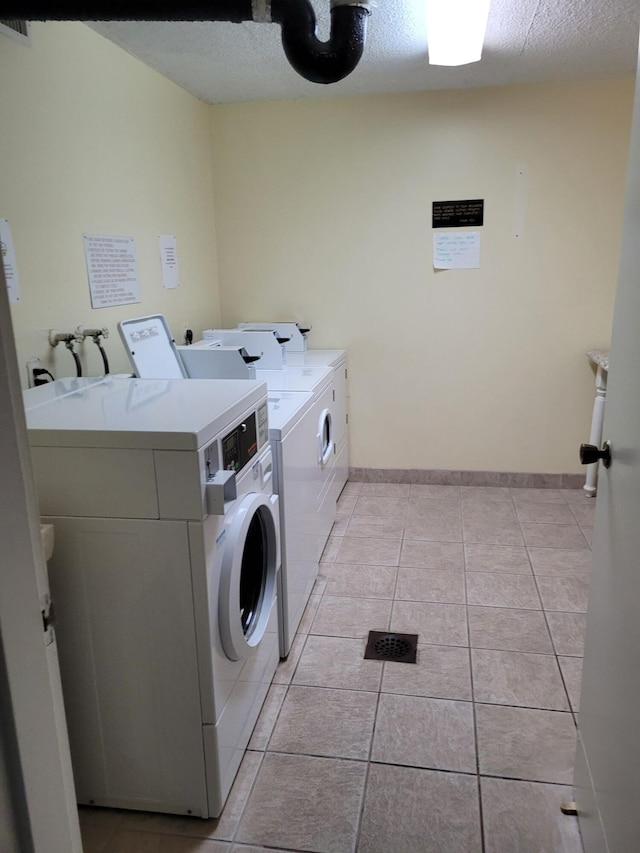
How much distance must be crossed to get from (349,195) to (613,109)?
152 cm

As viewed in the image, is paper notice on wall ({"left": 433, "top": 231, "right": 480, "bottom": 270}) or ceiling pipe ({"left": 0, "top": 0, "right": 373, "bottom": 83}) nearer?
ceiling pipe ({"left": 0, "top": 0, "right": 373, "bottom": 83})

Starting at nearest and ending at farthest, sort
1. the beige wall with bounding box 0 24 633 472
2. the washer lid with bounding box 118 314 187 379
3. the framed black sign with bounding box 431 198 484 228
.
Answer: the washer lid with bounding box 118 314 187 379
the beige wall with bounding box 0 24 633 472
the framed black sign with bounding box 431 198 484 228

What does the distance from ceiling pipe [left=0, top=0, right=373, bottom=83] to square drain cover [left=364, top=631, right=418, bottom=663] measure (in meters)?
2.03

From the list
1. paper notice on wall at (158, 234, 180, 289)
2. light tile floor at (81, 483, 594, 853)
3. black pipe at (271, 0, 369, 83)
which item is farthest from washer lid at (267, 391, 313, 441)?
black pipe at (271, 0, 369, 83)

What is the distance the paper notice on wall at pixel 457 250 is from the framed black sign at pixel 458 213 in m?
0.06

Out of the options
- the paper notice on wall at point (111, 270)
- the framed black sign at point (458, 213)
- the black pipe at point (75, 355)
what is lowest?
the black pipe at point (75, 355)

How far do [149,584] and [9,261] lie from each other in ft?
4.03

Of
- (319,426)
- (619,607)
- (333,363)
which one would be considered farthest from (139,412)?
(333,363)

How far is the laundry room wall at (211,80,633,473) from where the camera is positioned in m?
3.50

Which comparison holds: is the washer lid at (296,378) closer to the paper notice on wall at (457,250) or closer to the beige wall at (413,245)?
the beige wall at (413,245)

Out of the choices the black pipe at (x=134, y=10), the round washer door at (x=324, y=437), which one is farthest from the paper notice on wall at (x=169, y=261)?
the black pipe at (x=134, y=10)

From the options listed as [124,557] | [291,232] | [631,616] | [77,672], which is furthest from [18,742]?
[291,232]

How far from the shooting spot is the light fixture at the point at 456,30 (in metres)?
2.33

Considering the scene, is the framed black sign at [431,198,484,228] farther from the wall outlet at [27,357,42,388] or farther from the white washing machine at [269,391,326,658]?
the wall outlet at [27,357,42,388]
